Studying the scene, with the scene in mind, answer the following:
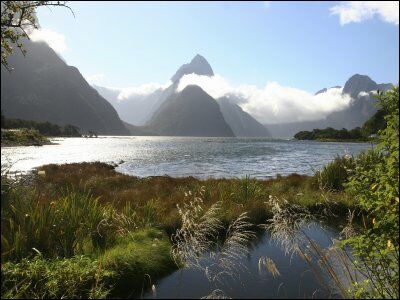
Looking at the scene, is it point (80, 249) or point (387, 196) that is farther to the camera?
point (80, 249)

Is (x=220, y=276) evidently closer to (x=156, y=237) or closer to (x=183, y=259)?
(x=183, y=259)

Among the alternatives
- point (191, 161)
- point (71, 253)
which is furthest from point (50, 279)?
point (191, 161)

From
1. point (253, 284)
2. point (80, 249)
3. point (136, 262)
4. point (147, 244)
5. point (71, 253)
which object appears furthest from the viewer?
point (147, 244)

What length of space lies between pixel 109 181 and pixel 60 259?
1830 centimetres

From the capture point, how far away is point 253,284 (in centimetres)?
952

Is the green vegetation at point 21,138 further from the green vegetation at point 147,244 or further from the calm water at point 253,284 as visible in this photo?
the calm water at point 253,284

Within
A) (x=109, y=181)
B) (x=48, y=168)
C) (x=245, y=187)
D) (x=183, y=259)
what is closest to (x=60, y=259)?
(x=183, y=259)

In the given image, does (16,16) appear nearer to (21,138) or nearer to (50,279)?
(50,279)

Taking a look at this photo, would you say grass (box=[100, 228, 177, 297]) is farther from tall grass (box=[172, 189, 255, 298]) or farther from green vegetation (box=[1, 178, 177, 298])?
tall grass (box=[172, 189, 255, 298])

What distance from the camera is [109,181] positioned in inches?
1073

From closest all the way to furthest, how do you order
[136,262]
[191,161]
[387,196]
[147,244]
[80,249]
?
[387,196]
[80,249]
[136,262]
[147,244]
[191,161]

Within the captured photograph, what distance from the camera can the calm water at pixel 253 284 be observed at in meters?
8.96

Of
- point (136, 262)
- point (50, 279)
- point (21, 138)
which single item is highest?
point (21, 138)

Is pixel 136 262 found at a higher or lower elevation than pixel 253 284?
higher
